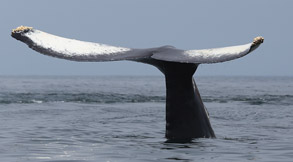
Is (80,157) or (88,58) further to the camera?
(80,157)

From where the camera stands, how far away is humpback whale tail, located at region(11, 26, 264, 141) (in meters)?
5.91

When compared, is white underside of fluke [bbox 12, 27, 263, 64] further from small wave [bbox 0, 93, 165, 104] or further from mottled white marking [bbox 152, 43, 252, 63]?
small wave [bbox 0, 93, 165, 104]

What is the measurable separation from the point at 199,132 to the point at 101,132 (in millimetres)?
3434

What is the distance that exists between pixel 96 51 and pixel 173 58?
932 millimetres

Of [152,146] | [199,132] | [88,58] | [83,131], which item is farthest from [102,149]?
[83,131]

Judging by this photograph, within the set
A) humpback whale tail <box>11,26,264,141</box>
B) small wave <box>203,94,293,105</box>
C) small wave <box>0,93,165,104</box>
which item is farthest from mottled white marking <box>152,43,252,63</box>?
small wave <box>203,94,293,105</box>

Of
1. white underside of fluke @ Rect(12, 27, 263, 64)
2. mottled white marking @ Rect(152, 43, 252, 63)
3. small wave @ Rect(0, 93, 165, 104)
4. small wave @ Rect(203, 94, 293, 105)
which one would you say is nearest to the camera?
mottled white marking @ Rect(152, 43, 252, 63)

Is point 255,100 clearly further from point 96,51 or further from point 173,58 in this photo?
point 96,51

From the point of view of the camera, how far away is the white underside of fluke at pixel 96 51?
19.3 ft

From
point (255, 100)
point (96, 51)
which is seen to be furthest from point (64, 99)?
point (96, 51)

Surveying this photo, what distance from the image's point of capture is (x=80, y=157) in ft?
22.7

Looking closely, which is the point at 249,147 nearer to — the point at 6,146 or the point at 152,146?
the point at 152,146

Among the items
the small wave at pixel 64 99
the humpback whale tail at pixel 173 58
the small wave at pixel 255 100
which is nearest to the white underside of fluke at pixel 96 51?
the humpback whale tail at pixel 173 58

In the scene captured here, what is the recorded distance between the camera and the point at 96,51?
6188 millimetres
